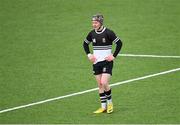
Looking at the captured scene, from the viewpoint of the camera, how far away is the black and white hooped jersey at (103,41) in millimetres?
19547

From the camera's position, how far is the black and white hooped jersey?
19547 millimetres

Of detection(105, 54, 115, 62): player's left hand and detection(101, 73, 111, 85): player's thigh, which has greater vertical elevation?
detection(105, 54, 115, 62): player's left hand

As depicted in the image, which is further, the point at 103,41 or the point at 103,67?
the point at 103,67

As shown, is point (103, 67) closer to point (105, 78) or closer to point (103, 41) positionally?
point (105, 78)

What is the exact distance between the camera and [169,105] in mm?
20141

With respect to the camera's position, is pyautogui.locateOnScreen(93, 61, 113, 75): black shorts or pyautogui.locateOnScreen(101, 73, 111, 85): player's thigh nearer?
pyautogui.locateOnScreen(101, 73, 111, 85): player's thigh

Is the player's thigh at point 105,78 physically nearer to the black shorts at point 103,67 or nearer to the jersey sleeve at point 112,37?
the black shorts at point 103,67

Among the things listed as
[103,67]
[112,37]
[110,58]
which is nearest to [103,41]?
[112,37]

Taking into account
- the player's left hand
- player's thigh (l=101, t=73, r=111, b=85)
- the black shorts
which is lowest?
player's thigh (l=101, t=73, r=111, b=85)

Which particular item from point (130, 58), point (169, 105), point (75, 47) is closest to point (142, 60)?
point (130, 58)

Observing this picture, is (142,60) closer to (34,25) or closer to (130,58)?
(130,58)

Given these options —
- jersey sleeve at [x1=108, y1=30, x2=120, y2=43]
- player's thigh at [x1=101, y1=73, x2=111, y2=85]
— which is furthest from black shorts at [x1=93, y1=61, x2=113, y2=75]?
jersey sleeve at [x1=108, y1=30, x2=120, y2=43]

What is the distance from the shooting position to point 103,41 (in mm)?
19562

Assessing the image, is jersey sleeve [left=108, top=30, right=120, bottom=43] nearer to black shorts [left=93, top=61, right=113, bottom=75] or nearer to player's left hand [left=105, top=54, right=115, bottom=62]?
player's left hand [left=105, top=54, right=115, bottom=62]
